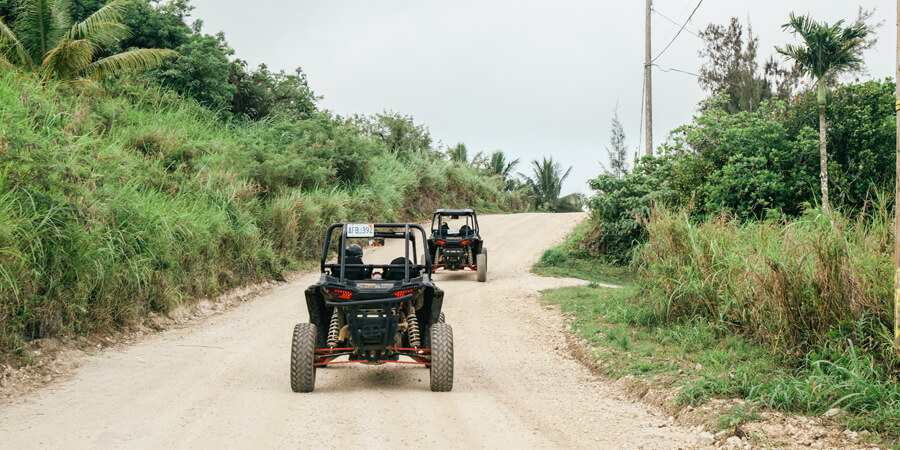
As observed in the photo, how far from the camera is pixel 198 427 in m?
4.92

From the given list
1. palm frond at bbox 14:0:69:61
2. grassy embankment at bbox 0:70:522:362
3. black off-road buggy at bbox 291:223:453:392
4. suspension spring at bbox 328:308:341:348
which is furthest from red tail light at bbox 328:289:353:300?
palm frond at bbox 14:0:69:61

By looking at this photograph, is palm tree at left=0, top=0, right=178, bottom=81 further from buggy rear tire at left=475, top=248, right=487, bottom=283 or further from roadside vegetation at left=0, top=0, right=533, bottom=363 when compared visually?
buggy rear tire at left=475, top=248, right=487, bottom=283

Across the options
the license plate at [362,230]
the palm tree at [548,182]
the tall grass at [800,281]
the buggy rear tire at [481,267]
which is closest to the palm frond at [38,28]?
the buggy rear tire at [481,267]

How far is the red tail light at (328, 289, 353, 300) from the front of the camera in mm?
6289

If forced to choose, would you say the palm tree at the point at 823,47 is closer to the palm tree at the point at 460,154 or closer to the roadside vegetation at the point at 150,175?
the roadside vegetation at the point at 150,175

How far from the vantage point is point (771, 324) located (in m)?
6.40

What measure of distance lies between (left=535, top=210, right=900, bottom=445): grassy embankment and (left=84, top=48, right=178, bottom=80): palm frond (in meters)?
15.1

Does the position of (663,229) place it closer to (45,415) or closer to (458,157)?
(45,415)

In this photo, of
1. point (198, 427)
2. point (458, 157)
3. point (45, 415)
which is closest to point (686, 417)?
point (198, 427)

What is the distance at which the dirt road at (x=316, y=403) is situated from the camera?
4.75m

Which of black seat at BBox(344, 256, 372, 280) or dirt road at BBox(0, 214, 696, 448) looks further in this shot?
black seat at BBox(344, 256, 372, 280)

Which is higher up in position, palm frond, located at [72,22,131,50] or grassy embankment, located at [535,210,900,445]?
palm frond, located at [72,22,131,50]

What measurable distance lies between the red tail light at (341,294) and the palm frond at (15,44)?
13.6 meters

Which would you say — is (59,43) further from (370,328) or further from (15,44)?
(370,328)
